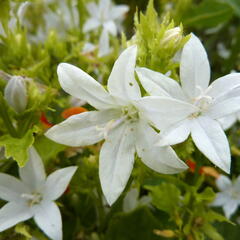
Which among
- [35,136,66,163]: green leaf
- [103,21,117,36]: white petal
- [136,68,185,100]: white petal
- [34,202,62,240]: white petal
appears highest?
[136,68,185,100]: white petal

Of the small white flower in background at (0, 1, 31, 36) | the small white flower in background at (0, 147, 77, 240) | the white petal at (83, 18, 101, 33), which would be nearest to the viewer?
the small white flower in background at (0, 147, 77, 240)

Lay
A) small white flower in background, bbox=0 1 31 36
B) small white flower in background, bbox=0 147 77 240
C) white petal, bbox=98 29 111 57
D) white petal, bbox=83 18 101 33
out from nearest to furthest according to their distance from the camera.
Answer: small white flower in background, bbox=0 147 77 240 < small white flower in background, bbox=0 1 31 36 < white petal, bbox=98 29 111 57 < white petal, bbox=83 18 101 33

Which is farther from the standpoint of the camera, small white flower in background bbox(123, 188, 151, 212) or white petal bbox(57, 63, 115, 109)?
small white flower in background bbox(123, 188, 151, 212)

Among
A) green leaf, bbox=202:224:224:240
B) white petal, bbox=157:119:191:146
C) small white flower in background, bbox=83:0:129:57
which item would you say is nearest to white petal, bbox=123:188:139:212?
green leaf, bbox=202:224:224:240

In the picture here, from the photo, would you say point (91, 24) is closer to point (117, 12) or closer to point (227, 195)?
point (117, 12)

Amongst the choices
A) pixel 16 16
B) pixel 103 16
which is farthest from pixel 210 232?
→ pixel 103 16

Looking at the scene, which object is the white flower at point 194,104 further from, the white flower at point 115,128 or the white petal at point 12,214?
the white petal at point 12,214

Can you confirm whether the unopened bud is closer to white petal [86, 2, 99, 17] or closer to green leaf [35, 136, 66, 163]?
green leaf [35, 136, 66, 163]

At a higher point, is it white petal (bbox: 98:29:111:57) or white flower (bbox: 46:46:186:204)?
white flower (bbox: 46:46:186:204)
